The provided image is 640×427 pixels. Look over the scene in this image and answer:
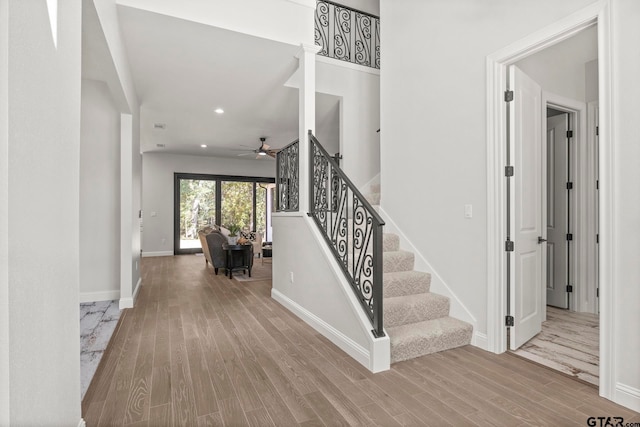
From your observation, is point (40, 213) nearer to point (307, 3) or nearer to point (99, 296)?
point (307, 3)

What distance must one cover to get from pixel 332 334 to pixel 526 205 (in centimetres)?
206

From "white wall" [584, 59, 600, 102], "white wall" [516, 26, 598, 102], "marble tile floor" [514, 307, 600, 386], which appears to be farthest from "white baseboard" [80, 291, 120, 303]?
"white wall" [584, 59, 600, 102]

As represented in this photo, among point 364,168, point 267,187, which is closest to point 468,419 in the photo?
point 364,168

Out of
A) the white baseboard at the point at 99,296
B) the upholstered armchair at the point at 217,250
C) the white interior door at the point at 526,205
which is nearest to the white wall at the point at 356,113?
the white interior door at the point at 526,205

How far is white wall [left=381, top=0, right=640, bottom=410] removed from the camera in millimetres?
2049

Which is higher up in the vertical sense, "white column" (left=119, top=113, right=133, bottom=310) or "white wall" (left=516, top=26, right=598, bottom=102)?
"white wall" (left=516, top=26, right=598, bottom=102)

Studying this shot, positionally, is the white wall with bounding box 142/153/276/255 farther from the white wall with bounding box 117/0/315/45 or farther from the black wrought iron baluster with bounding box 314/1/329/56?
the white wall with bounding box 117/0/315/45

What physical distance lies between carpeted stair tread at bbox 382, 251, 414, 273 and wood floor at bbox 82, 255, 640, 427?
96cm

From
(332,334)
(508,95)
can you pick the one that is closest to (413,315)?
(332,334)

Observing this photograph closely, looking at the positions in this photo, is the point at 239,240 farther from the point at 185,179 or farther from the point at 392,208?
the point at 185,179

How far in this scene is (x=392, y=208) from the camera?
4051mm

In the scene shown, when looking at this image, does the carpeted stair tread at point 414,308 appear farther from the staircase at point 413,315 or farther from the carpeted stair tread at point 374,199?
the carpeted stair tread at point 374,199

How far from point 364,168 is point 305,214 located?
175 centimetres

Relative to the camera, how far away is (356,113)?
16.9ft
